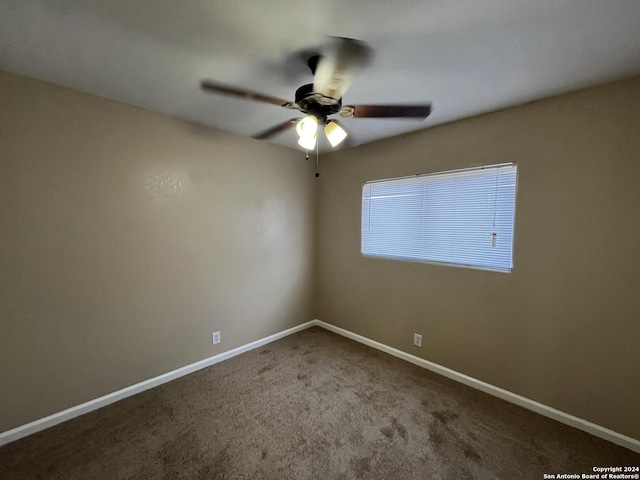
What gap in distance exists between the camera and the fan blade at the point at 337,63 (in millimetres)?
1354

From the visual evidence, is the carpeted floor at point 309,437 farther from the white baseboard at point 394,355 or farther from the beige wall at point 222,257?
the beige wall at point 222,257

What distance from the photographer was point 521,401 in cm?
206

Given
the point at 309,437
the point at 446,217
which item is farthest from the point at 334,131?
the point at 309,437

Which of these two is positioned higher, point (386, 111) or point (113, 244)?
point (386, 111)

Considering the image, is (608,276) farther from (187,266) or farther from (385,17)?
(187,266)

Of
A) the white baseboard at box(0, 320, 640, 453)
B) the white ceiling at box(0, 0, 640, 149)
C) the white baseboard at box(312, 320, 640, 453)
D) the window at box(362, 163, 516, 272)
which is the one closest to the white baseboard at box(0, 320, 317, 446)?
the white baseboard at box(0, 320, 640, 453)

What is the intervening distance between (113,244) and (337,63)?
2110 mm

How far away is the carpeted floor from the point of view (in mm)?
1527

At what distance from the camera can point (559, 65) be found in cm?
151

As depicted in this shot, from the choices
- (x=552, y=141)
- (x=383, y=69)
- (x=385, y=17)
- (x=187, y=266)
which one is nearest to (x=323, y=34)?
(x=385, y=17)

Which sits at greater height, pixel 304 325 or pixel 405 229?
pixel 405 229

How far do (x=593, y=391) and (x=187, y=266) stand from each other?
3.29m

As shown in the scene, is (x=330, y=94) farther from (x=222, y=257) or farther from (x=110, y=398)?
(x=110, y=398)

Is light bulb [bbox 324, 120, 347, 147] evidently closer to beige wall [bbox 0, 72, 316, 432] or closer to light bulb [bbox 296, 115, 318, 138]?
light bulb [bbox 296, 115, 318, 138]
